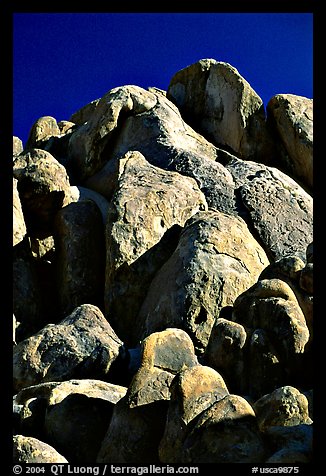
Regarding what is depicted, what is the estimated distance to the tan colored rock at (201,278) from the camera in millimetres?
9648

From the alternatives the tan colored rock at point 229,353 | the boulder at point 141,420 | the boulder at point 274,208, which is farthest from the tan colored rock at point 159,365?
the boulder at point 274,208

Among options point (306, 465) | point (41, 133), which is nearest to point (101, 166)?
point (41, 133)

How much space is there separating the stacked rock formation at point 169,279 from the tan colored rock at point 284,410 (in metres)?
0.02

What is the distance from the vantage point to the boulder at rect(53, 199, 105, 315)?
455 inches

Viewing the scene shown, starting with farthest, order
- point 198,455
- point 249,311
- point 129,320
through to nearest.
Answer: point 129,320 < point 249,311 < point 198,455

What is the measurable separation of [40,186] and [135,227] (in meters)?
1.86

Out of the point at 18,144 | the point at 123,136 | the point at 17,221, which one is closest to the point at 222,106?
the point at 123,136

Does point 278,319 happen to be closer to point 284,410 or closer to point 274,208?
point 284,410

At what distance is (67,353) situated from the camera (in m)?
8.91

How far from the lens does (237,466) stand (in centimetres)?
535

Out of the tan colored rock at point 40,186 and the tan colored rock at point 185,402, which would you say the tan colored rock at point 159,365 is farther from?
the tan colored rock at point 40,186

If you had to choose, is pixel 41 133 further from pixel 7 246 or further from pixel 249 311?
pixel 7 246

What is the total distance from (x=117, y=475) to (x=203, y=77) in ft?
39.2

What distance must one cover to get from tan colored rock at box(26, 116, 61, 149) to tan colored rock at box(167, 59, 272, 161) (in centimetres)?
267
